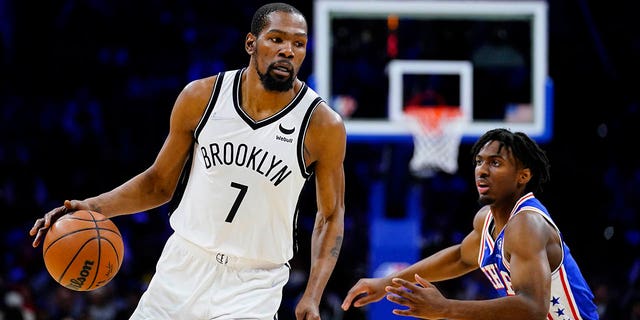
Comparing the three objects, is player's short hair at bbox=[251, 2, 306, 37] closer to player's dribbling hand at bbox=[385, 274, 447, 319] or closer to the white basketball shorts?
the white basketball shorts

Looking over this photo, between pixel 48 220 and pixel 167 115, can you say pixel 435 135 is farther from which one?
pixel 48 220

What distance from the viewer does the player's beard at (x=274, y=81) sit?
4.13m

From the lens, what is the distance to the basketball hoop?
8.71 meters

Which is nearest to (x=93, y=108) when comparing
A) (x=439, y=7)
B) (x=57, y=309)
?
(x=57, y=309)

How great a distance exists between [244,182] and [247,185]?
19 mm

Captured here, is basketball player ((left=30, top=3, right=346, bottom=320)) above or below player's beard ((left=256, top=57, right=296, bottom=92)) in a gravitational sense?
below

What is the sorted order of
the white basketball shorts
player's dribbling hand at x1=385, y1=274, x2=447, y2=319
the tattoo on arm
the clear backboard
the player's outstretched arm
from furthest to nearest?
the clear backboard → the player's outstretched arm → the tattoo on arm → the white basketball shorts → player's dribbling hand at x1=385, y1=274, x2=447, y2=319

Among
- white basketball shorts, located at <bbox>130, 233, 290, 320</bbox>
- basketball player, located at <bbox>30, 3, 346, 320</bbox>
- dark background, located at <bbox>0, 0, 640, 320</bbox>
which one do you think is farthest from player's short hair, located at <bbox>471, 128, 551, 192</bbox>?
dark background, located at <bbox>0, 0, 640, 320</bbox>

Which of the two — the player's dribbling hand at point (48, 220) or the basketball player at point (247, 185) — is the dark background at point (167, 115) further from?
the player's dribbling hand at point (48, 220)

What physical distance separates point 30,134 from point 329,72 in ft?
18.0

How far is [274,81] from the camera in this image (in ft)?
13.6

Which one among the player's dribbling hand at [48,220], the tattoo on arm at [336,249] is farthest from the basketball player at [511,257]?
the player's dribbling hand at [48,220]

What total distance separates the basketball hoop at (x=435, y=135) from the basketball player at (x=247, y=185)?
15.0 ft

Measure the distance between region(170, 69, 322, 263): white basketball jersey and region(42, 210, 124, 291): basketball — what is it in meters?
0.34
